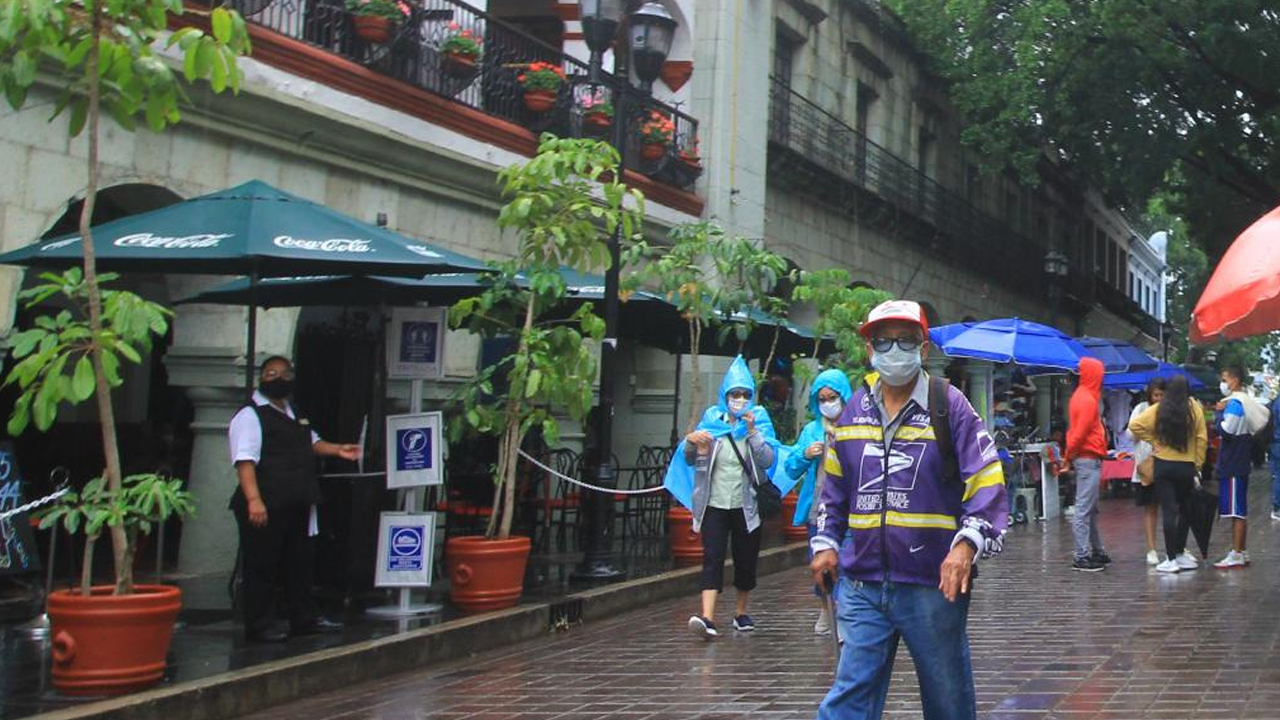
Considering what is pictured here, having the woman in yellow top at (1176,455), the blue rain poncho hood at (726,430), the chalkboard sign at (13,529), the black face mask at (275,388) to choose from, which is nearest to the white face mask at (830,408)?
the blue rain poncho hood at (726,430)

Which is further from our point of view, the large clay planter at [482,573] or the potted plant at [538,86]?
the potted plant at [538,86]

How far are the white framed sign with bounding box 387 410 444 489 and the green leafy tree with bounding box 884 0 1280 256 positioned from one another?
19587mm

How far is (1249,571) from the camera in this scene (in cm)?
1348

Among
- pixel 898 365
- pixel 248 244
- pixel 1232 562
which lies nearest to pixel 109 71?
pixel 248 244

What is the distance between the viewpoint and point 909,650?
5078 millimetres

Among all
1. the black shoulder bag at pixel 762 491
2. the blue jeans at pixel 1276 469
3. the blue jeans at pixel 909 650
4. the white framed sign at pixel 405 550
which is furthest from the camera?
the blue jeans at pixel 1276 469

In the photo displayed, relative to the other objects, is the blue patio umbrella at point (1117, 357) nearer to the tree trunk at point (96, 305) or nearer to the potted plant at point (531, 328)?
the potted plant at point (531, 328)

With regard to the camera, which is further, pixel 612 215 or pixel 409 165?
pixel 409 165

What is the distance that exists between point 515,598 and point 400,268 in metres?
2.69

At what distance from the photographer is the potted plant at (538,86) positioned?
1608 cm

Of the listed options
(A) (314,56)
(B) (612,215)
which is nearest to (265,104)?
(A) (314,56)

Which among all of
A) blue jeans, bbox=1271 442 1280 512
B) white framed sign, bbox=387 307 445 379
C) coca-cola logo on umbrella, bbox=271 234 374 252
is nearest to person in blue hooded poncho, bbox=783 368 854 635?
white framed sign, bbox=387 307 445 379

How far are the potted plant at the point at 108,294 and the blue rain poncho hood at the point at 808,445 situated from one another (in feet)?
12.6

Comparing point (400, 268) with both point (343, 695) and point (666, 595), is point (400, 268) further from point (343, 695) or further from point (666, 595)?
point (666, 595)
